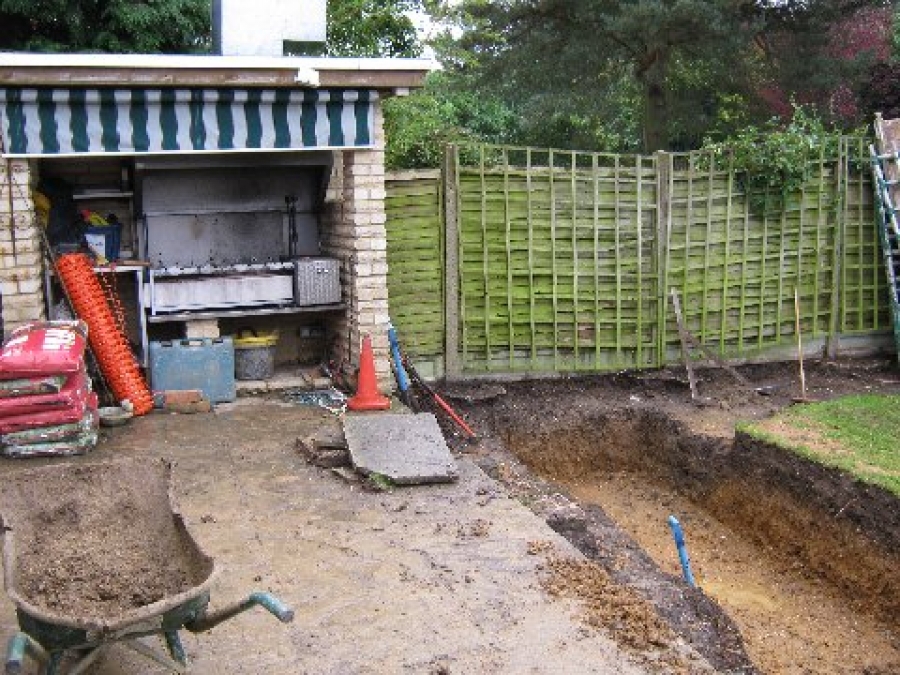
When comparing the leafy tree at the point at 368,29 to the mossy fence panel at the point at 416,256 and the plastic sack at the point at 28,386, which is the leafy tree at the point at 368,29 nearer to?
the mossy fence panel at the point at 416,256

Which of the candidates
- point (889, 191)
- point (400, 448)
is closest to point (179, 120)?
point (400, 448)

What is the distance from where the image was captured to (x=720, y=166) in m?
11.6

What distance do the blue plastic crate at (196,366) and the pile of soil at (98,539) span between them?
162 inches

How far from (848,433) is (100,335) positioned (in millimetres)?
6986

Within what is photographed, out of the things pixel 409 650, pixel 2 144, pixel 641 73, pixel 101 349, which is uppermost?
pixel 641 73

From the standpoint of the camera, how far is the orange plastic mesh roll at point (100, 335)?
923 centimetres

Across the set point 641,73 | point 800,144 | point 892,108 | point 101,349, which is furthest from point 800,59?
point 101,349

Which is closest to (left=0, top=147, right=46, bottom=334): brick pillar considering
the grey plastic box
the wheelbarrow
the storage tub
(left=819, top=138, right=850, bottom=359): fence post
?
the storage tub

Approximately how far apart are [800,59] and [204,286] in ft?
44.2

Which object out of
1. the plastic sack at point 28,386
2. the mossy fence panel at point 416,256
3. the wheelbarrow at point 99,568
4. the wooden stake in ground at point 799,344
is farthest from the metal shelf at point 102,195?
the wooden stake in ground at point 799,344

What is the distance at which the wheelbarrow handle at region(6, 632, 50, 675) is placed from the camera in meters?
3.98

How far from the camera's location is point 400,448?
801cm

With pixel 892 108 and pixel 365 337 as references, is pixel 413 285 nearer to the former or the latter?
pixel 365 337

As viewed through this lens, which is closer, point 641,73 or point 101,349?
point 101,349
